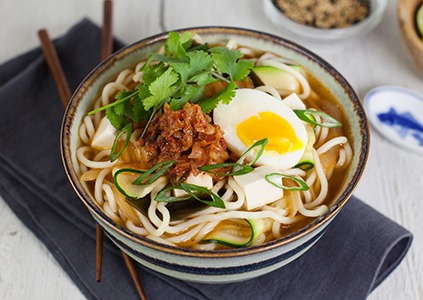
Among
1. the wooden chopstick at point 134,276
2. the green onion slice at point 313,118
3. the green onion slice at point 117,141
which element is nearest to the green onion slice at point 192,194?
the green onion slice at point 117,141

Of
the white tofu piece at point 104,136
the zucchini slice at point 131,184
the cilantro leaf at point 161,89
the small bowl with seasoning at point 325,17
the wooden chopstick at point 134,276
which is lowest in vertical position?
the wooden chopstick at point 134,276

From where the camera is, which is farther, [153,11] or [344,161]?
[153,11]

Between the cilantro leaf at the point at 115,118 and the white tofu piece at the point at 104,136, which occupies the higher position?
the cilantro leaf at the point at 115,118

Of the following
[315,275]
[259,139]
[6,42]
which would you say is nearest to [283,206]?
[259,139]

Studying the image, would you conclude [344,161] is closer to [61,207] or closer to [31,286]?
[61,207]

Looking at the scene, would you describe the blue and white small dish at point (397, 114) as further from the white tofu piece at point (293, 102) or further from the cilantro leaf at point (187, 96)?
the cilantro leaf at point (187, 96)

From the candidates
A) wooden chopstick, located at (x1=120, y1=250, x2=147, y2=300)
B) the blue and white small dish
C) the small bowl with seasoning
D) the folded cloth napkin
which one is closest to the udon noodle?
wooden chopstick, located at (x1=120, y1=250, x2=147, y2=300)

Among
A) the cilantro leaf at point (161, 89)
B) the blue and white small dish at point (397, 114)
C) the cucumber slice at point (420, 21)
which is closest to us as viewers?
the cilantro leaf at point (161, 89)
